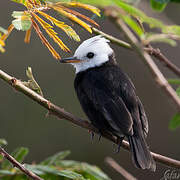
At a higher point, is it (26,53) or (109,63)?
(109,63)

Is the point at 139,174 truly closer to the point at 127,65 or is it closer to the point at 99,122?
the point at 127,65

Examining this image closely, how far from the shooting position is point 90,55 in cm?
446

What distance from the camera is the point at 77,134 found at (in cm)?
808

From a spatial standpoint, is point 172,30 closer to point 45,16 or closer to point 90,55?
point 45,16

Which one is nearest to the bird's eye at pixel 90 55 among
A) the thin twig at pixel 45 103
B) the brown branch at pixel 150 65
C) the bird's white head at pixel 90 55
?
the bird's white head at pixel 90 55

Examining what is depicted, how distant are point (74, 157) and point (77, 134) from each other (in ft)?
1.46

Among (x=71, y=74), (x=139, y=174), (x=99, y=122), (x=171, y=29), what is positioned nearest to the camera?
(x=171, y=29)

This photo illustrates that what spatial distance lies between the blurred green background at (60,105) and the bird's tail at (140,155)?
4.31 m

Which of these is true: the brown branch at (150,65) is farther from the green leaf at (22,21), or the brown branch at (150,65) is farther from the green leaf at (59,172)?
the green leaf at (59,172)

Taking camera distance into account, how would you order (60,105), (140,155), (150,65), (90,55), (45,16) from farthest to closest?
(60,105), (90,55), (140,155), (45,16), (150,65)

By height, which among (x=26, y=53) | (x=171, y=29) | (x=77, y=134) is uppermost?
(x=171, y=29)

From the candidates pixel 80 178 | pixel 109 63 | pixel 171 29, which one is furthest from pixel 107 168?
pixel 171 29

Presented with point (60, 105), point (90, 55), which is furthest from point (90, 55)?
point (60, 105)

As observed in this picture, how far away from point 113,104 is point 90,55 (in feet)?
3.02
